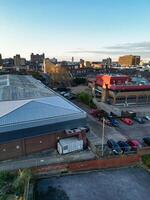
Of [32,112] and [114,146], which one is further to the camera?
[32,112]

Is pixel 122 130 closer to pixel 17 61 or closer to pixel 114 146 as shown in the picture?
pixel 114 146

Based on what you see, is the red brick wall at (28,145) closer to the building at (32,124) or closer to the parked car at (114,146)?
the building at (32,124)

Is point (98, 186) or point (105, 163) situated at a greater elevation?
point (105, 163)

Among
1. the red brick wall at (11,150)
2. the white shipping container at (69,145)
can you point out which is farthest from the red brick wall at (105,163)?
the red brick wall at (11,150)

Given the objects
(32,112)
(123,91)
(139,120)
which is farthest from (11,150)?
(123,91)

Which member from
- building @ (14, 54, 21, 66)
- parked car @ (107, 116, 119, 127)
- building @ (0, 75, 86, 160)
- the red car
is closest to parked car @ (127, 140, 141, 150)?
building @ (0, 75, 86, 160)

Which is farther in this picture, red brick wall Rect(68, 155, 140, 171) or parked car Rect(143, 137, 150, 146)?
parked car Rect(143, 137, 150, 146)

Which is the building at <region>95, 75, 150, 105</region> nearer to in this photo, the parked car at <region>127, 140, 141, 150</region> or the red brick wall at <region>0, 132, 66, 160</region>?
the parked car at <region>127, 140, 141, 150</region>

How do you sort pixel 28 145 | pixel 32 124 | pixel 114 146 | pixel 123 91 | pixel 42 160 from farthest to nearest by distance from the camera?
pixel 123 91, pixel 114 146, pixel 28 145, pixel 32 124, pixel 42 160

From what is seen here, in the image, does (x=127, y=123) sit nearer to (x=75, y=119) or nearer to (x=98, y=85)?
(x=75, y=119)
